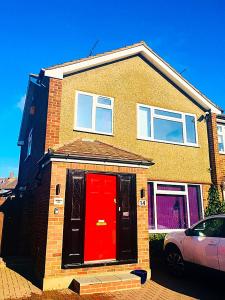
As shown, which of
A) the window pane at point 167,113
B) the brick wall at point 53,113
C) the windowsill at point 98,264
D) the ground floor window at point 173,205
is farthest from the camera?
the window pane at point 167,113

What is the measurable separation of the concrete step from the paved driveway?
6.4 inches

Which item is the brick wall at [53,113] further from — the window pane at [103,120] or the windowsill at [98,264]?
the windowsill at [98,264]

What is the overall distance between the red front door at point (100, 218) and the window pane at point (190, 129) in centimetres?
540

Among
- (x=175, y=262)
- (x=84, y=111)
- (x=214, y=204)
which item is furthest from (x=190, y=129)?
(x=175, y=262)

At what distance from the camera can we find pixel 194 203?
1091 centimetres

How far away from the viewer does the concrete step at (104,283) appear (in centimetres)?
608

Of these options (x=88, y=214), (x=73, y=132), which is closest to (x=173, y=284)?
(x=88, y=214)

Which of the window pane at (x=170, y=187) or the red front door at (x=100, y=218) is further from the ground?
the window pane at (x=170, y=187)

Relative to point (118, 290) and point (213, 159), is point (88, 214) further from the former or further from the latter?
point (213, 159)

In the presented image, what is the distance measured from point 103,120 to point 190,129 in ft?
14.1

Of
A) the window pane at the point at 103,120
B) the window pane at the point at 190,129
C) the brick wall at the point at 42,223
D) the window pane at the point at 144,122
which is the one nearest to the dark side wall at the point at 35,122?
the brick wall at the point at 42,223

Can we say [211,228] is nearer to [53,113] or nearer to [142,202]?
[142,202]

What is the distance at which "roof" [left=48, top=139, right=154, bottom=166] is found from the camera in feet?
23.4

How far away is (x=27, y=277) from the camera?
708 centimetres
